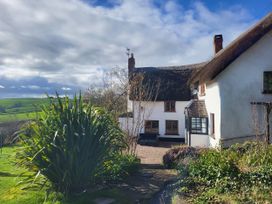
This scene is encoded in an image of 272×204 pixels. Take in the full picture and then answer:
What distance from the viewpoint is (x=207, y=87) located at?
63.4 ft

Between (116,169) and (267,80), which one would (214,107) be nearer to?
(267,80)

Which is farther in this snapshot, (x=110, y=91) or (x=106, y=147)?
(x=110, y=91)

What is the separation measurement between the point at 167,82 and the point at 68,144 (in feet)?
70.1

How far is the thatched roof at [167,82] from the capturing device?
87.9 ft

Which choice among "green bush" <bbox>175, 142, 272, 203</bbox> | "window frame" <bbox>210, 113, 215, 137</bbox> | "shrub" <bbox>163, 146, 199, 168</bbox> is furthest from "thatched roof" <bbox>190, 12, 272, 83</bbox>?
"green bush" <bbox>175, 142, 272, 203</bbox>

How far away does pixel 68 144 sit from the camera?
7609 mm

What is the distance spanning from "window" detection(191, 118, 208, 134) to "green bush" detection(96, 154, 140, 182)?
32.7ft

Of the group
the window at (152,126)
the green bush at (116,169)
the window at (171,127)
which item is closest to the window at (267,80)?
the green bush at (116,169)

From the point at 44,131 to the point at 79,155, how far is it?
4.00ft

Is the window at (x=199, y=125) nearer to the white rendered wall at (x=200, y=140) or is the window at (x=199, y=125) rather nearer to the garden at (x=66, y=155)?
the white rendered wall at (x=200, y=140)

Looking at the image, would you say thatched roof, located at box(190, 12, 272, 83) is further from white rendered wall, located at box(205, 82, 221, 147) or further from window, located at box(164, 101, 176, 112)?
window, located at box(164, 101, 176, 112)

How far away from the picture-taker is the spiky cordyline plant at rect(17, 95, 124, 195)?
7.56 m

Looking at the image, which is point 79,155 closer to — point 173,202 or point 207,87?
point 173,202

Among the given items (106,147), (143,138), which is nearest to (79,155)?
(106,147)
